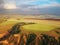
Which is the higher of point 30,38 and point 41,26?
point 41,26

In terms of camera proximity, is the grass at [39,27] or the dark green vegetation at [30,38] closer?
the dark green vegetation at [30,38]

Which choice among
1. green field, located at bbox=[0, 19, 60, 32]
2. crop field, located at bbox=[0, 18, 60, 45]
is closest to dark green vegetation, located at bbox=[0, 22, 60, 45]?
crop field, located at bbox=[0, 18, 60, 45]

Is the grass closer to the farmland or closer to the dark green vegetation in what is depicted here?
the farmland

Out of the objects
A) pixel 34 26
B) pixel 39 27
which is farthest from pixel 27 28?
pixel 39 27

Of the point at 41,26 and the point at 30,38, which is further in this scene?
the point at 41,26

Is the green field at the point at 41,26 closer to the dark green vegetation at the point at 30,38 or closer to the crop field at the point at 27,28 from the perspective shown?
the crop field at the point at 27,28

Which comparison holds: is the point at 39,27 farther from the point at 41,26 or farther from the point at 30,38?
the point at 30,38

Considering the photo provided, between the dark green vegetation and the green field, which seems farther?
the green field

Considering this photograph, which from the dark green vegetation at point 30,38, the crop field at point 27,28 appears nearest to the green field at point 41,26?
the crop field at point 27,28

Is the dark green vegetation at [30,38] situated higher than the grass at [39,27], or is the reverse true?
the grass at [39,27]

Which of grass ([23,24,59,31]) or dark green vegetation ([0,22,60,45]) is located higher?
grass ([23,24,59,31])

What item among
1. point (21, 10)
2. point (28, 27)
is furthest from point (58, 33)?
point (21, 10)
